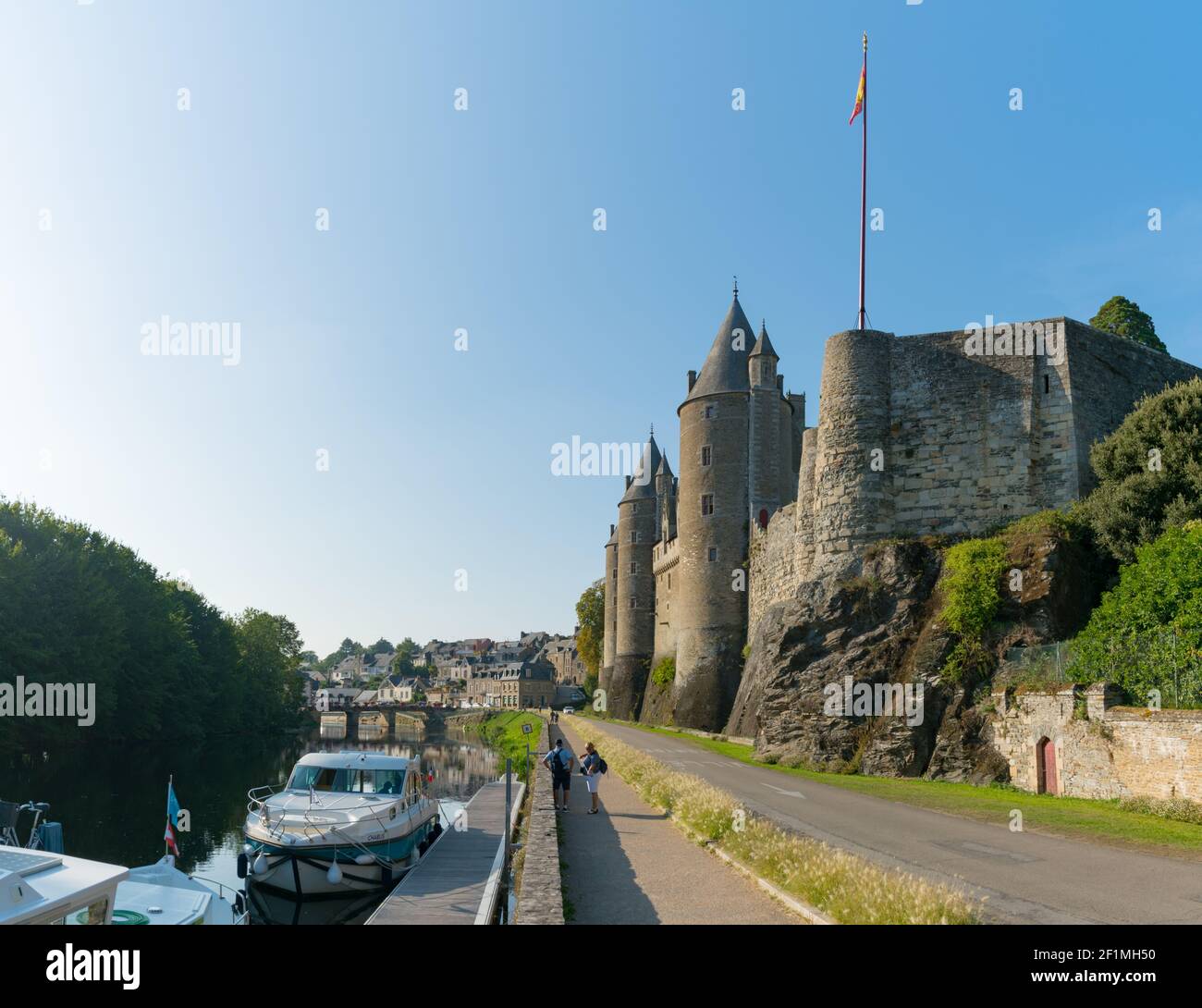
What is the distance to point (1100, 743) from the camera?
736 inches

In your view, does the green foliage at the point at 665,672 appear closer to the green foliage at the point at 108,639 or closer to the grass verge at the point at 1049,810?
the green foliage at the point at 108,639

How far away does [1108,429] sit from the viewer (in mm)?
28828

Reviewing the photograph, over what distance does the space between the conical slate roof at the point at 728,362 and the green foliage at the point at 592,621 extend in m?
35.8

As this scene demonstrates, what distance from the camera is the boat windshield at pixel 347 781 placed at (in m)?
19.6

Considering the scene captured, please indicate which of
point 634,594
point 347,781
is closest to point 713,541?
point 634,594

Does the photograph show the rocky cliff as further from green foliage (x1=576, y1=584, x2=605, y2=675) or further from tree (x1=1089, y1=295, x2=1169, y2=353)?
green foliage (x1=576, y1=584, x2=605, y2=675)

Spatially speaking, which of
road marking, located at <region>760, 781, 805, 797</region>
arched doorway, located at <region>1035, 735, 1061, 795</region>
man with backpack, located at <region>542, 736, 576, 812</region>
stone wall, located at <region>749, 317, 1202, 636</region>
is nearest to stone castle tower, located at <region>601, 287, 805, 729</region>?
stone wall, located at <region>749, 317, 1202, 636</region>

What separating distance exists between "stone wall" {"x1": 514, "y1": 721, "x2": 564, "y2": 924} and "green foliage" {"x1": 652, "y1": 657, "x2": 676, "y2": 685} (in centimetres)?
3776

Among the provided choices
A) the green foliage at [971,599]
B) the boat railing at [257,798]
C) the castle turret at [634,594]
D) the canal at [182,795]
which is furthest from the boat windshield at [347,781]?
the castle turret at [634,594]

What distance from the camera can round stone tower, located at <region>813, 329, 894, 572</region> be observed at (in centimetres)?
3031

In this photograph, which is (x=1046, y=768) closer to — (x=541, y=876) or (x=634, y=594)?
(x=541, y=876)

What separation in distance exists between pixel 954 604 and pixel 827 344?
10677 mm
